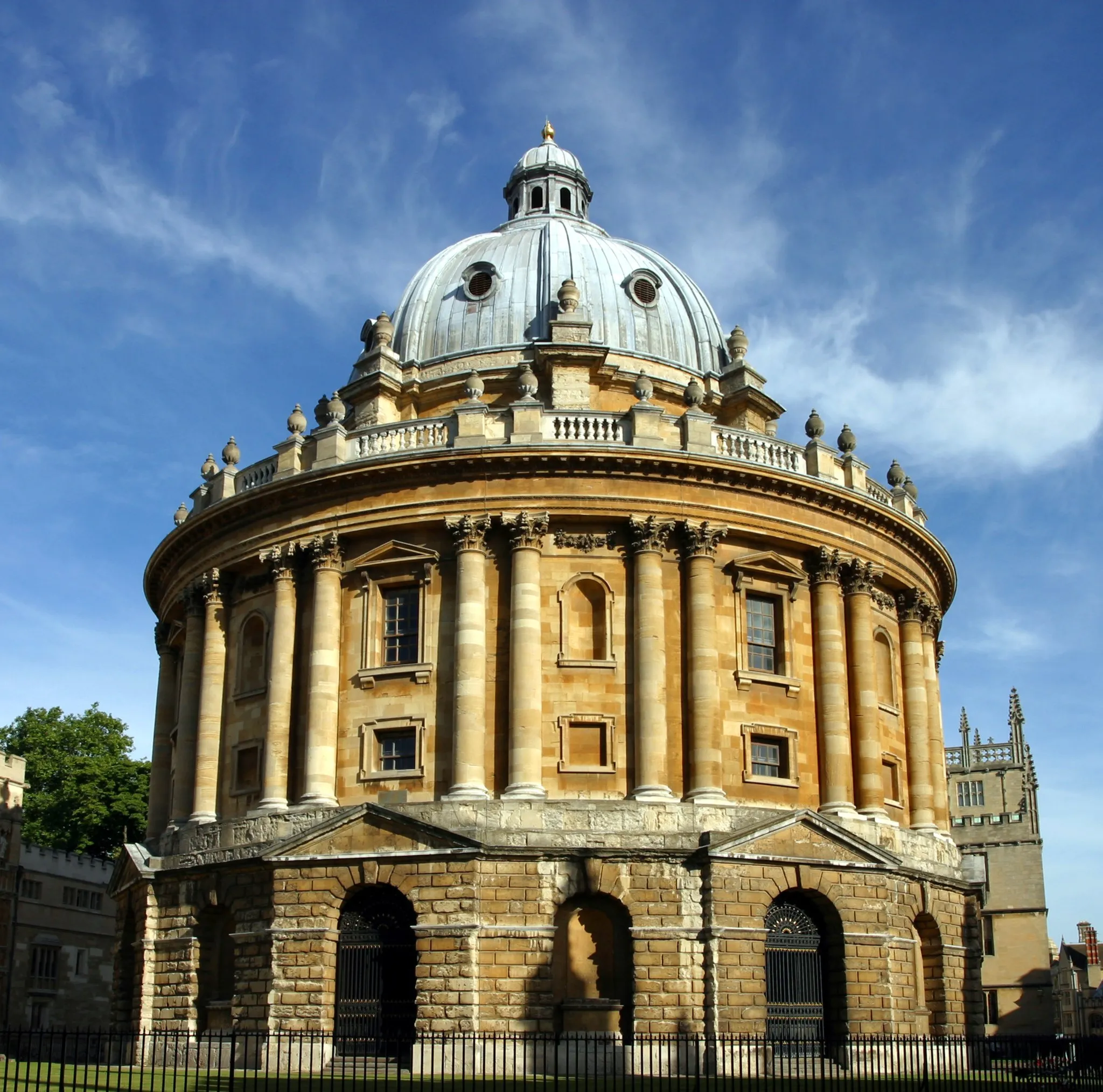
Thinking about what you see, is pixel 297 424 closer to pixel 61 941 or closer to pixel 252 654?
pixel 252 654

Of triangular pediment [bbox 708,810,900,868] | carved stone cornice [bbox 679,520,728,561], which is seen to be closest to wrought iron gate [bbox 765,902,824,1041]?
triangular pediment [bbox 708,810,900,868]

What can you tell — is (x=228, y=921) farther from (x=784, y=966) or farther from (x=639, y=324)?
(x=639, y=324)

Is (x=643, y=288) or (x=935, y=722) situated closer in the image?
(x=935, y=722)

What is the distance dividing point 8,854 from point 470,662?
3398cm

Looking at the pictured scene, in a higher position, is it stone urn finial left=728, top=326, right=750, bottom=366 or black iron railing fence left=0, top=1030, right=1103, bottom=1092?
stone urn finial left=728, top=326, right=750, bottom=366

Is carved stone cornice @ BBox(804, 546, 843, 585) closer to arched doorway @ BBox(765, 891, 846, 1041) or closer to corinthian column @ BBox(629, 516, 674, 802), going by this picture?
corinthian column @ BBox(629, 516, 674, 802)

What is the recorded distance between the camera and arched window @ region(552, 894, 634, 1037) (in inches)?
1300

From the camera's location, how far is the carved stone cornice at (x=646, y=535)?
37.3m

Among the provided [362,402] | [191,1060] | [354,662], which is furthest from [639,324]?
[191,1060]

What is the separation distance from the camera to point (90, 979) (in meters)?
66.0

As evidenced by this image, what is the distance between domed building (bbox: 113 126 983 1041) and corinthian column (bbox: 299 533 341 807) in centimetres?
10

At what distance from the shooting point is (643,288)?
1959 inches

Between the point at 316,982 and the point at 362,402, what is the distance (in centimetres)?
1964

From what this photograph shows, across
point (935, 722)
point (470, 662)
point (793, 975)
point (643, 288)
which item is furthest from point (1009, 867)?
point (470, 662)
